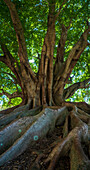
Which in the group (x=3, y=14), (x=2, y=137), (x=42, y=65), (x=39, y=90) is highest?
(x=3, y=14)

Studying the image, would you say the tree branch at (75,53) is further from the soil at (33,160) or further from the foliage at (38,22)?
the soil at (33,160)

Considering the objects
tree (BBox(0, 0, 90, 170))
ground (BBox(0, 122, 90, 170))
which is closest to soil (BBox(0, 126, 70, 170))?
ground (BBox(0, 122, 90, 170))

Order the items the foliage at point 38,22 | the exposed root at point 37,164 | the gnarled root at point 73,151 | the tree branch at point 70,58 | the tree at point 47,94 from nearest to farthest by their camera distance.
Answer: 1. the gnarled root at point 73,151
2. the exposed root at point 37,164
3. the tree at point 47,94
4. the foliage at point 38,22
5. the tree branch at point 70,58

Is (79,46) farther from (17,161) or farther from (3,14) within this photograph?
(17,161)

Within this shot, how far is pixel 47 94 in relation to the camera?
482 cm

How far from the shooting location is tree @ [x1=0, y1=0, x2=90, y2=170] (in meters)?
2.09

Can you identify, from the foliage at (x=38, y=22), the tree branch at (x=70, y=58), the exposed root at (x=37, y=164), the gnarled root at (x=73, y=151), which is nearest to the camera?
the gnarled root at (x=73, y=151)

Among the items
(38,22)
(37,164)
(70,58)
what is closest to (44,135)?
(37,164)

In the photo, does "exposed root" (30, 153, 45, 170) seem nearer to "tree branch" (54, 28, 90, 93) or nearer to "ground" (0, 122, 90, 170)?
"ground" (0, 122, 90, 170)

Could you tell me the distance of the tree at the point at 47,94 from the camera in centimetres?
209

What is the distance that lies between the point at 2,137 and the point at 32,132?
62cm

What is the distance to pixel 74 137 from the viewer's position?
2.12 meters

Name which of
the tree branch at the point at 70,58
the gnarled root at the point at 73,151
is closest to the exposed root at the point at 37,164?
the gnarled root at the point at 73,151

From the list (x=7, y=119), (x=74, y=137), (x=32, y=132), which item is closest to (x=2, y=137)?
(x=32, y=132)
